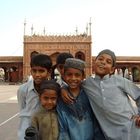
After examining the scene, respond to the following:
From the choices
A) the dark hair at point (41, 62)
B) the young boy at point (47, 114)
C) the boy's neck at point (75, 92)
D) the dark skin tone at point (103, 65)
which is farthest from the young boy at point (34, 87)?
the dark skin tone at point (103, 65)

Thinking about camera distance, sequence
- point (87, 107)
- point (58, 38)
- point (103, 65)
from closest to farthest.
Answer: point (87, 107)
point (103, 65)
point (58, 38)

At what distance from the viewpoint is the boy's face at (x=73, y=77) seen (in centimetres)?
305

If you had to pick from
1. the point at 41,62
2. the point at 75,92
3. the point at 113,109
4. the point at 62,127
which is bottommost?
the point at 62,127

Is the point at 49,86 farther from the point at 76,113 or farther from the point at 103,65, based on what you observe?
the point at 103,65

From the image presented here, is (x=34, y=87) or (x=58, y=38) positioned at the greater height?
(x=58, y=38)

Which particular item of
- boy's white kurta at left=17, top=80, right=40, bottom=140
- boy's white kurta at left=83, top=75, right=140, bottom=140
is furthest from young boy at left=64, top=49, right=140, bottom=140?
boy's white kurta at left=17, top=80, right=40, bottom=140

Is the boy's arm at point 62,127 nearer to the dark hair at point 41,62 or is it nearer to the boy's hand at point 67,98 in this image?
the boy's hand at point 67,98

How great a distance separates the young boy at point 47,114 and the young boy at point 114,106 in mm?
264

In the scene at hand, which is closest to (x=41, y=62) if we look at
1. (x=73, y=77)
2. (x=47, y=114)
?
A: (x=73, y=77)

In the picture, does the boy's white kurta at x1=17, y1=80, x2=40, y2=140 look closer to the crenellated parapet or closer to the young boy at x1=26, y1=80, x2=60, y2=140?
the young boy at x1=26, y1=80, x2=60, y2=140

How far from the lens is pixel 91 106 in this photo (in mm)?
3088

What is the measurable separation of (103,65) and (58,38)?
2219 inches

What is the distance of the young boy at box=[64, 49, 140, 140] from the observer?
119 inches

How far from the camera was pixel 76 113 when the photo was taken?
9.82ft
